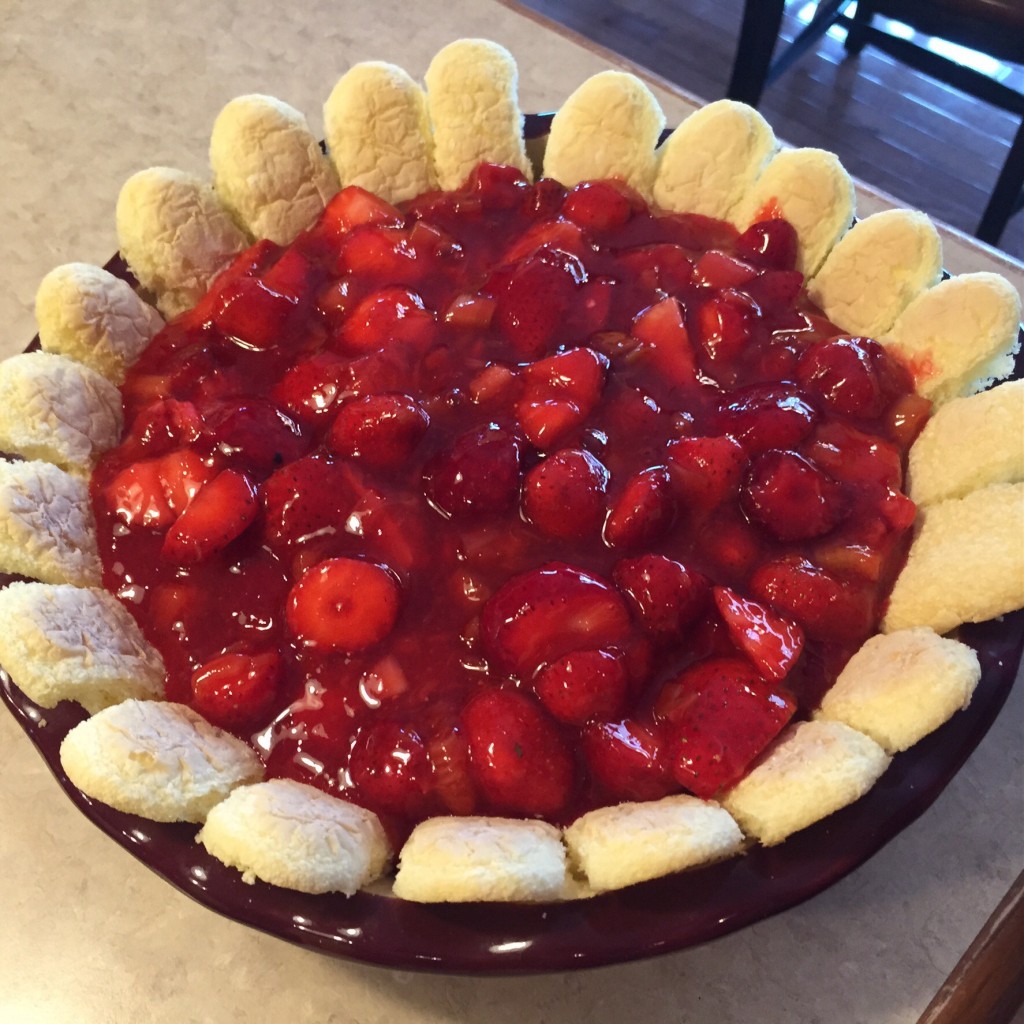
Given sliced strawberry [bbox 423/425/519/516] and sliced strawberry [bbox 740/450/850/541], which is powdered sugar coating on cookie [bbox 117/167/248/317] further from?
sliced strawberry [bbox 740/450/850/541]

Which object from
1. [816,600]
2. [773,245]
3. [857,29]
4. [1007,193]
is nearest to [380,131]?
[773,245]

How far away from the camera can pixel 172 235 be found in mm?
1443

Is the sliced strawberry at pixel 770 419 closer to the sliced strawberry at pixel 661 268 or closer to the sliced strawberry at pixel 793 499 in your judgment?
the sliced strawberry at pixel 793 499

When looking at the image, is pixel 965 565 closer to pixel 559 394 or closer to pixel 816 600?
pixel 816 600

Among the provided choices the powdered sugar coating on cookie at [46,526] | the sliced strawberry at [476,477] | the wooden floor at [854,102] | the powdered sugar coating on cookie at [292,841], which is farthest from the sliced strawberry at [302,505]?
the wooden floor at [854,102]

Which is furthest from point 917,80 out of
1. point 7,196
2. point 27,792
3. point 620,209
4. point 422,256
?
point 27,792

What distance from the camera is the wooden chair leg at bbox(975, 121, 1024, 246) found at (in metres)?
2.65

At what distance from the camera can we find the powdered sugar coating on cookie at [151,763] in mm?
966

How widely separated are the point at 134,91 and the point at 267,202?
0.82 m

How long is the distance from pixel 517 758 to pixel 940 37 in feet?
7.65

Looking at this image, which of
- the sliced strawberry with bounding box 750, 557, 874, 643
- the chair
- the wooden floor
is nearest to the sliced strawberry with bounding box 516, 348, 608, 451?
the sliced strawberry with bounding box 750, 557, 874, 643

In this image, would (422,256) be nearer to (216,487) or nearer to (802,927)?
(216,487)

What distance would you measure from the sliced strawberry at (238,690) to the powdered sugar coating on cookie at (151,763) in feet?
0.11

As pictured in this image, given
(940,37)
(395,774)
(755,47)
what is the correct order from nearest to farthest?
(395,774), (940,37), (755,47)
